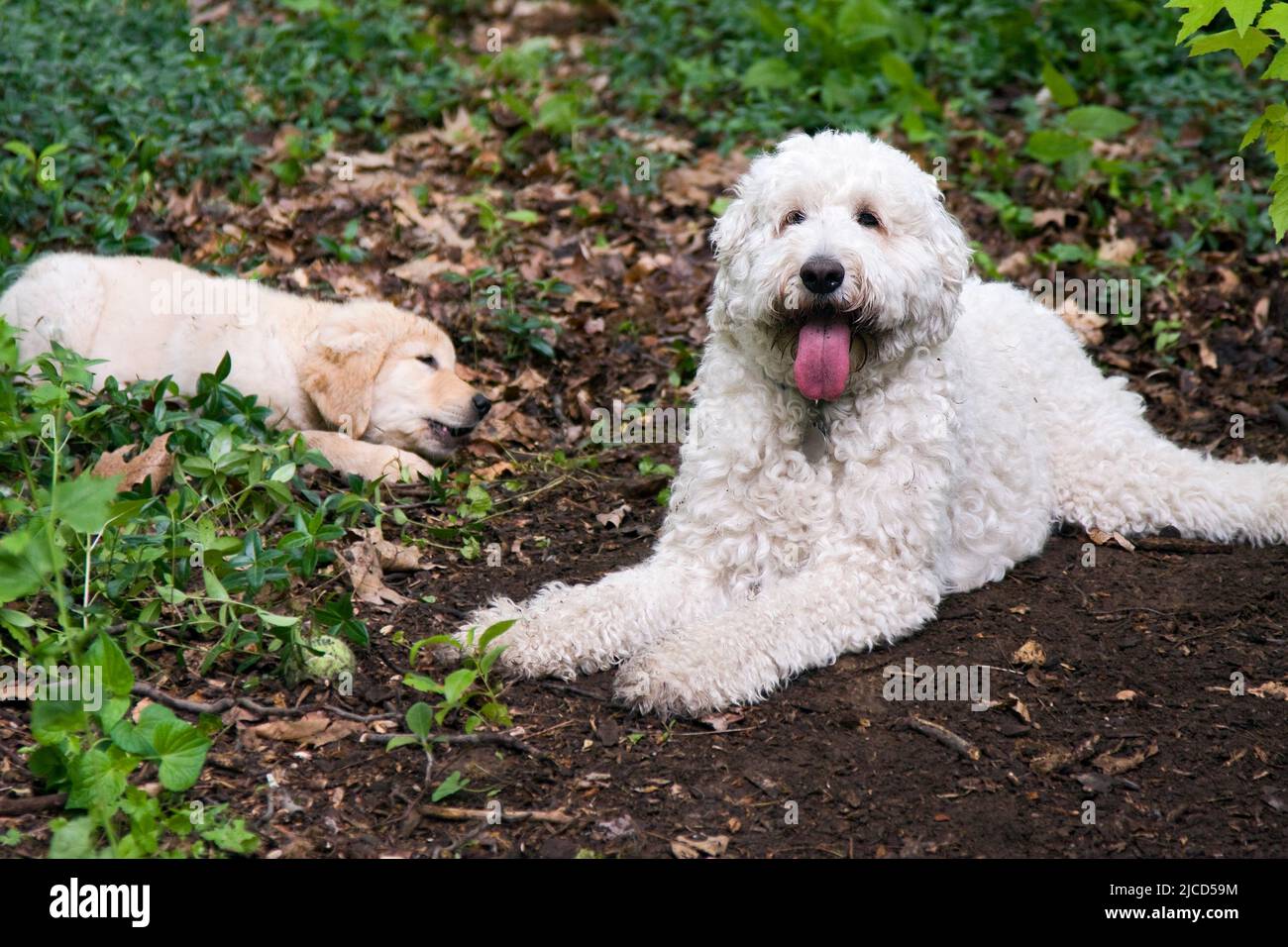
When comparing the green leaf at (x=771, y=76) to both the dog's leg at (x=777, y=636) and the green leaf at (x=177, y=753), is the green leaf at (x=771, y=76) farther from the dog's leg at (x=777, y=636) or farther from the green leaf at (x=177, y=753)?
the green leaf at (x=177, y=753)

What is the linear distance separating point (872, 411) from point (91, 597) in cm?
264

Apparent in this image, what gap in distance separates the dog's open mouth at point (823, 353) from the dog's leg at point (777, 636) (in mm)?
641

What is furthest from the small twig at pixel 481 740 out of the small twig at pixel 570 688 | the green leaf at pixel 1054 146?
the green leaf at pixel 1054 146

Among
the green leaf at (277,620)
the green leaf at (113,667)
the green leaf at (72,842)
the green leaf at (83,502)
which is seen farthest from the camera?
the green leaf at (277,620)

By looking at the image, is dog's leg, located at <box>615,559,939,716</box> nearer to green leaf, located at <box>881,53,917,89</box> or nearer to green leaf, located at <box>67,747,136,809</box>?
green leaf, located at <box>67,747,136,809</box>

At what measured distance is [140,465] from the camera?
193 inches

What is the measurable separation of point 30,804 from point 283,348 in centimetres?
299

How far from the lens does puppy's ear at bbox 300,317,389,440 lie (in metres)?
5.87

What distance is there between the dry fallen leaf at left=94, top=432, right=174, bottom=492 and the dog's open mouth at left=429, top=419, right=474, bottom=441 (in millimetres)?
1279

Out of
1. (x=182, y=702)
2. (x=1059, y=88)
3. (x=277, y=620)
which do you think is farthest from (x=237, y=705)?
(x=1059, y=88)

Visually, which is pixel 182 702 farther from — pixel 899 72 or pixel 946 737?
pixel 899 72

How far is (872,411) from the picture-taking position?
177 inches

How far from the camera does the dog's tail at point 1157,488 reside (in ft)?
17.2

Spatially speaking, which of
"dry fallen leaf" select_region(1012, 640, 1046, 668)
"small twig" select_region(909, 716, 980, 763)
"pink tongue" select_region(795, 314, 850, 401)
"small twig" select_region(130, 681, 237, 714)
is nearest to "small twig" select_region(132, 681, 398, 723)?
"small twig" select_region(130, 681, 237, 714)
